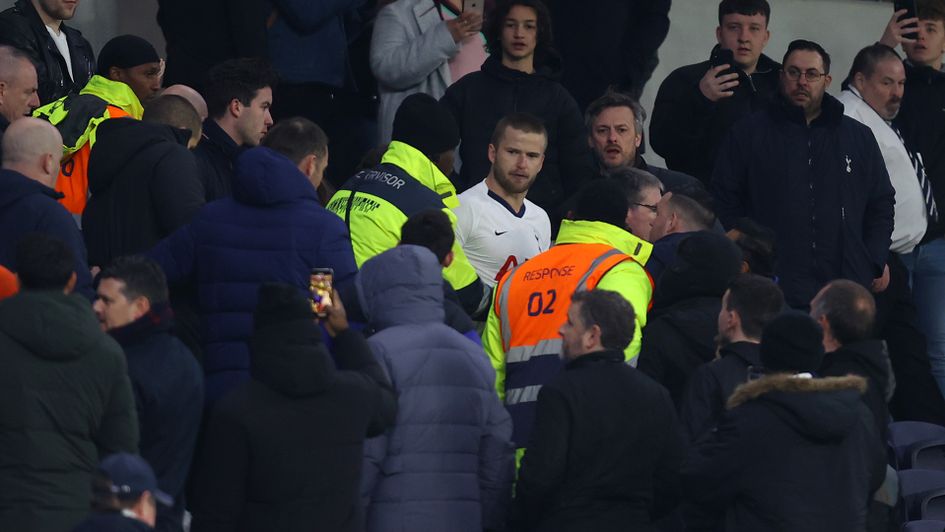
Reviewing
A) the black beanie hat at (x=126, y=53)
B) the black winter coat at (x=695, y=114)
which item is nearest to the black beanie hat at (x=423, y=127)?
the black beanie hat at (x=126, y=53)

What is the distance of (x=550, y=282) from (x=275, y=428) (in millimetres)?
1951

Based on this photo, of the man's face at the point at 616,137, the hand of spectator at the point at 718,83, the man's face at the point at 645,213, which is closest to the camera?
the man's face at the point at 645,213

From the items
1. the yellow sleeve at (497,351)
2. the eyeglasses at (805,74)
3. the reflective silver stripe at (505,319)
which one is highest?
the eyeglasses at (805,74)

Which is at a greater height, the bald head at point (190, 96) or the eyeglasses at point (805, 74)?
the eyeglasses at point (805, 74)

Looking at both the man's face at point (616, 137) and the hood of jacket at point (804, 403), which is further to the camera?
the man's face at point (616, 137)

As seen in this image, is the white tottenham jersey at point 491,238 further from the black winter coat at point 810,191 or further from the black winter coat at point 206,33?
the black winter coat at point 810,191

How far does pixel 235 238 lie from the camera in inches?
277

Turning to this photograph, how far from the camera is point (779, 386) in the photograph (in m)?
6.86

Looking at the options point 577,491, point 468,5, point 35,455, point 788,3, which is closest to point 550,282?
point 577,491

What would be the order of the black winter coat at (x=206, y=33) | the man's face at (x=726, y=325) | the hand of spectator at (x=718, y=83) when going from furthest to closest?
the hand of spectator at (x=718, y=83), the black winter coat at (x=206, y=33), the man's face at (x=726, y=325)

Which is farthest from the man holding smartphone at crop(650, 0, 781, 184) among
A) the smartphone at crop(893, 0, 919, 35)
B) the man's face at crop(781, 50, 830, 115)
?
the smartphone at crop(893, 0, 919, 35)

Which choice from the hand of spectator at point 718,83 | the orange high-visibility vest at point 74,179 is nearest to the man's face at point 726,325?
the orange high-visibility vest at point 74,179

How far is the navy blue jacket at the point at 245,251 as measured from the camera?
699cm

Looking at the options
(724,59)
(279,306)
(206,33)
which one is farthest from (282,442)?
(724,59)
